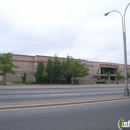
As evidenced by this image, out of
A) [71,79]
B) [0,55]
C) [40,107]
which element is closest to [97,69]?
[71,79]

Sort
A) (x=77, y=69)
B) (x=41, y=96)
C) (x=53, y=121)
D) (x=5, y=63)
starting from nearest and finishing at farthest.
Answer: (x=53, y=121), (x=41, y=96), (x=5, y=63), (x=77, y=69)

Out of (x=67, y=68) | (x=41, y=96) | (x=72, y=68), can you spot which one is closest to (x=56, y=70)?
(x=67, y=68)

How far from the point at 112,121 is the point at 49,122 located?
2.45 m

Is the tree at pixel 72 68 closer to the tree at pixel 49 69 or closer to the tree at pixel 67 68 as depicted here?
the tree at pixel 67 68

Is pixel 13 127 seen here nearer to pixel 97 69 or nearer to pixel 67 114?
pixel 67 114

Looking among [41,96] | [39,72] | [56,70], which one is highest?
[56,70]

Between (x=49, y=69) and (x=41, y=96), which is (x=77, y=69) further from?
(x=41, y=96)

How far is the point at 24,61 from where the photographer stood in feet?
176

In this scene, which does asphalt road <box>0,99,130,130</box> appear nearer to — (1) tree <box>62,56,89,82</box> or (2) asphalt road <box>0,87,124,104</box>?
(2) asphalt road <box>0,87,124,104</box>

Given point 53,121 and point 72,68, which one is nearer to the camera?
point 53,121

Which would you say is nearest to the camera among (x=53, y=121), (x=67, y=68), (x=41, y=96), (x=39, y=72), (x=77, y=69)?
(x=53, y=121)

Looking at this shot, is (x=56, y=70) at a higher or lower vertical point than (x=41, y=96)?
higher

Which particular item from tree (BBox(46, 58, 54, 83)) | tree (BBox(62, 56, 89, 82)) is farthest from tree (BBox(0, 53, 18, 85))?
tree (BBox(62, 56, 89, 82))

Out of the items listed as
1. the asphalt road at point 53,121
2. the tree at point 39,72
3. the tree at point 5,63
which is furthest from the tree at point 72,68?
the asphalt road at point 53,121
